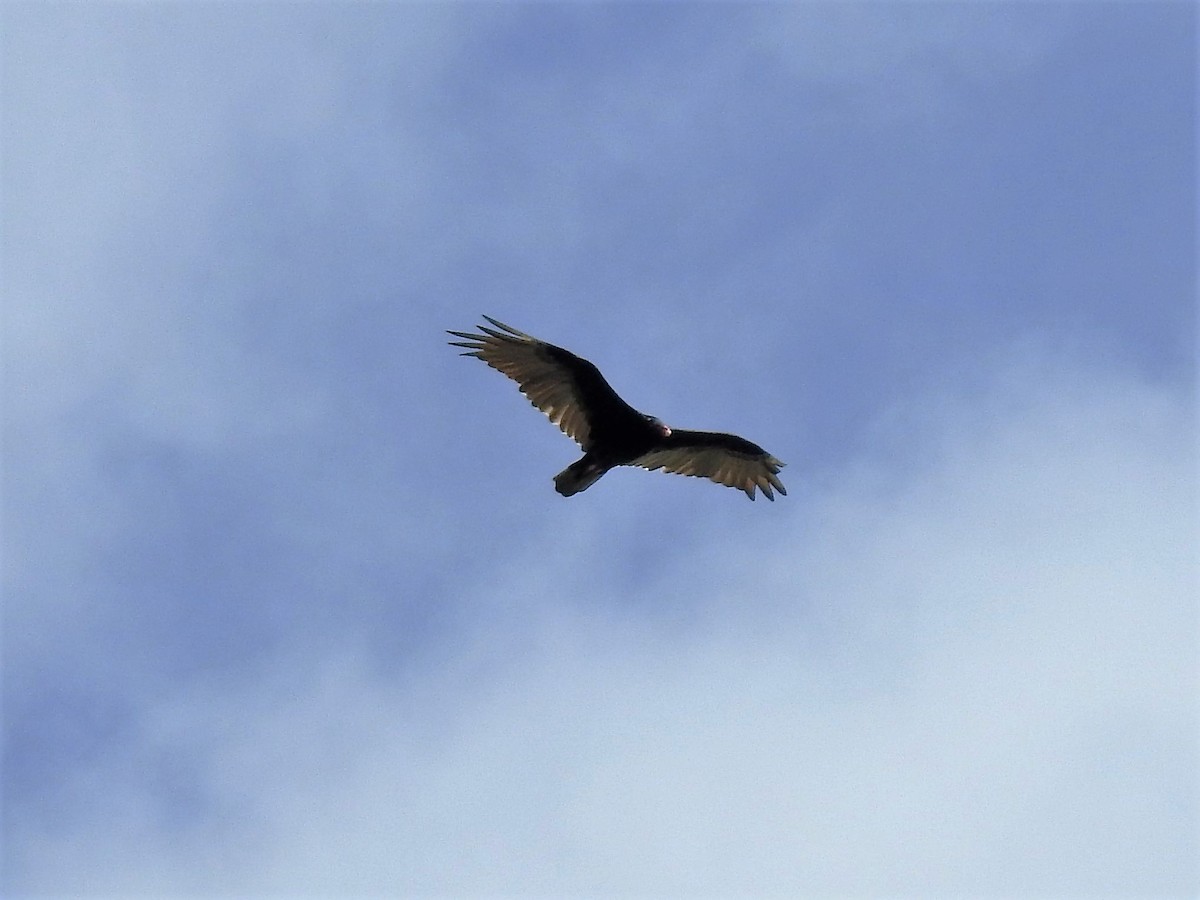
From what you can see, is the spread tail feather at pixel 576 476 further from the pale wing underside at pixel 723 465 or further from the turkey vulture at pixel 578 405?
the pale wing underside at pixel 723 465

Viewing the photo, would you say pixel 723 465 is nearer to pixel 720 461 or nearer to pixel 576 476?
pixel 720 461

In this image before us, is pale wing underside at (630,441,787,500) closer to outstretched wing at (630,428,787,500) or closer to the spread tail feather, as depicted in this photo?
outstretched wing at (630,428,787,500)

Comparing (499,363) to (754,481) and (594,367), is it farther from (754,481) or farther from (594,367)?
(754,481)

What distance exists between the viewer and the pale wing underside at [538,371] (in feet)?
70.2

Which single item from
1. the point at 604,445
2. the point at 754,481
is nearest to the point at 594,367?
the point at 604,445

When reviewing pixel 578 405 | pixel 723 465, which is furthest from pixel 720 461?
pixel 578 405

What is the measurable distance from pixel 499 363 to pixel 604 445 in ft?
5.15

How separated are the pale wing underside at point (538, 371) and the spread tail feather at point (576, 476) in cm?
29

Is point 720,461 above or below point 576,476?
above

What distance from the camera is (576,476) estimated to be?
2152cm

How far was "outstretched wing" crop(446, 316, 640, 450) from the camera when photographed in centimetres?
2138

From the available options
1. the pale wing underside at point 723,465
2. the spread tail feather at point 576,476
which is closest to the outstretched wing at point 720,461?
the pale wing underside at point 723,465

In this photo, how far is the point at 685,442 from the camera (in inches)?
883

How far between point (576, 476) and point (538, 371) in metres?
1.31
